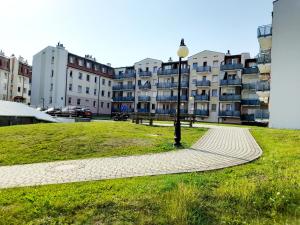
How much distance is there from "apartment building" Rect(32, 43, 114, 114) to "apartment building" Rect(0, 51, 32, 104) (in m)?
6.13

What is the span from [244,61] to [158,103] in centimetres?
1912

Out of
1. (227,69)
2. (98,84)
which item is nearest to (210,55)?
(227,69)

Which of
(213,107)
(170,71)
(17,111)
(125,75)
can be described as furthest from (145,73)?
(17,111)

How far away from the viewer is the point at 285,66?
27.6 m

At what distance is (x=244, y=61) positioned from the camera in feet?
161

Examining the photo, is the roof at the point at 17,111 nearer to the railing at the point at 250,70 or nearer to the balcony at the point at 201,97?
the balcony at the point at 201,97

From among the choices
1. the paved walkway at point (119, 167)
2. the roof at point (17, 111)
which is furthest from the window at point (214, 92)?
the paved walkway at point (119, 167)

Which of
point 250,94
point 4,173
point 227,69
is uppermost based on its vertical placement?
point 227,69

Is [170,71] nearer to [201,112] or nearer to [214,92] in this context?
[214,92]

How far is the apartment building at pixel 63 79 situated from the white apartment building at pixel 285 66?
3911 cm

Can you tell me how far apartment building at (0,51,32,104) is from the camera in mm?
62769

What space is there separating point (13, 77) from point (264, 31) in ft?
181

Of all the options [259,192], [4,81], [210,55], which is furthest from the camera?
[4,81]

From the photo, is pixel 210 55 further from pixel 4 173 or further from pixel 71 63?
pixel 4 173
